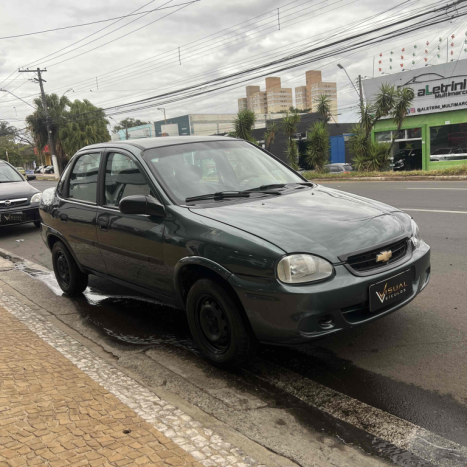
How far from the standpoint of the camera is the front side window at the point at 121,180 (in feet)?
13.6

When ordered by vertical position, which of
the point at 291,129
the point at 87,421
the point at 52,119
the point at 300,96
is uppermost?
the point at 300,96

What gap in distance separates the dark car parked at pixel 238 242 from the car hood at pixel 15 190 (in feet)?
20.3

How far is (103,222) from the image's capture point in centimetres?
450

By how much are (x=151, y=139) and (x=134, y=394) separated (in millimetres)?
2507

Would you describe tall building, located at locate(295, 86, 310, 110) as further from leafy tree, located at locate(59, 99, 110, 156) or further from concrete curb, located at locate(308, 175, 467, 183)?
concrete curb, located at locate(308, 175, 467, 183)

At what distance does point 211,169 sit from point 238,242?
131 centimetres

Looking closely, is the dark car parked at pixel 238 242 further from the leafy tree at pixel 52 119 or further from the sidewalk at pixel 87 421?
the leafy tree at pixel 52 119

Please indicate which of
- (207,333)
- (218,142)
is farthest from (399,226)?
(218,142)

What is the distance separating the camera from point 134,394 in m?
3.05

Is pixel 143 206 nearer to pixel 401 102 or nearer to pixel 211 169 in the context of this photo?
pixel 211 169

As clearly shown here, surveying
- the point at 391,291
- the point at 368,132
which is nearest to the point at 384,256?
the point at 391,291

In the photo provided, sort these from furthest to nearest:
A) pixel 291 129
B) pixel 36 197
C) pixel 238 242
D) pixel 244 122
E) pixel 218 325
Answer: pixel 244 122, pixel 291 129, pixel 36 197, pixel 218 325, pixel 238 242

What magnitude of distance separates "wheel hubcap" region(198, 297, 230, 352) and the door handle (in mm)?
1411

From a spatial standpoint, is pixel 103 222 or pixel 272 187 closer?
pixel 272 187
